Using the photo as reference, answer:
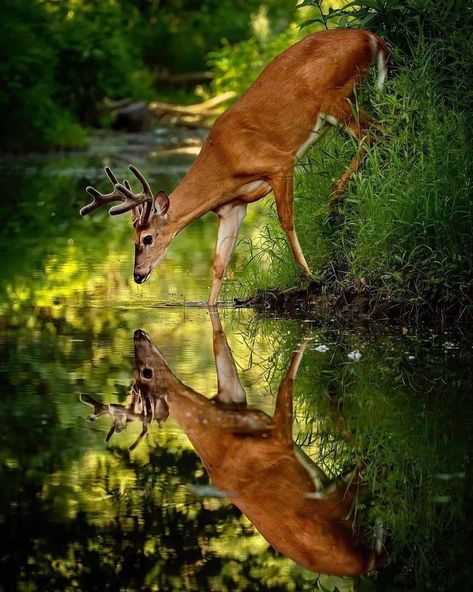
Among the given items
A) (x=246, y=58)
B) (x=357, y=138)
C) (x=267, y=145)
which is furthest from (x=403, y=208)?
(x=246, y=58)

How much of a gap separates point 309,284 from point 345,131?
1254mm

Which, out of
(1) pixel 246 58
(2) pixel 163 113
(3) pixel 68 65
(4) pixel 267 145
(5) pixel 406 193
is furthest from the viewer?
(2) pixel 163 113

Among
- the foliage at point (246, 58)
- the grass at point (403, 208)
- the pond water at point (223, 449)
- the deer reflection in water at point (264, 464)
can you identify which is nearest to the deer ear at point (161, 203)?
the pond water at point (223, 449)

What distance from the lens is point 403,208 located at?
33.7ft

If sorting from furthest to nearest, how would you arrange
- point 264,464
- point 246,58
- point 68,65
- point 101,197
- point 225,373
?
point 246,58, point 68,65, point 101,197, point 225,373, point 264,464

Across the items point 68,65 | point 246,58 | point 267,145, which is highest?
point 246,58

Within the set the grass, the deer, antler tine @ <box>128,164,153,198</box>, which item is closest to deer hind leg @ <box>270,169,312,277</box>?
the deer

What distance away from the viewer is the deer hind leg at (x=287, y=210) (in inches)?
432

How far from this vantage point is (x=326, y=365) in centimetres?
Answer: 888

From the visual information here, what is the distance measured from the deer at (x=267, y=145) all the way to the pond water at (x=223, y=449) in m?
0.62

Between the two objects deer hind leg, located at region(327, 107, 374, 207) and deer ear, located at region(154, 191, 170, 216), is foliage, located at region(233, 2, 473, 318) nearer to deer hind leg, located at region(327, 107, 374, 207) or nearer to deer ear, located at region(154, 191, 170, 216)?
deer hind leg, located at region(327, 107, 374, 207)

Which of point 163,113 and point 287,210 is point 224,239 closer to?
point 287,210

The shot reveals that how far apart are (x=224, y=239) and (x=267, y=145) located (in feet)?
2.56

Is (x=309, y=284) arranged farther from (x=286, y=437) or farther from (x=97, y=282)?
(x=286, y=437)
